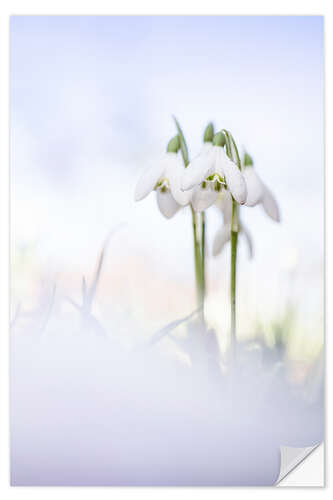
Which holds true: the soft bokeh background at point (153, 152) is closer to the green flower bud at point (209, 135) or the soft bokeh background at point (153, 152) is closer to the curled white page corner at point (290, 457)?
the green flower bud at point (209, 135)

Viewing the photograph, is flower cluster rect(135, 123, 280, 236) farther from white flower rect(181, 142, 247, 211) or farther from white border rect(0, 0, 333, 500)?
white border rect(0, 0, 333, 500)

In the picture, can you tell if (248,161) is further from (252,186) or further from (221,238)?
(221,238)

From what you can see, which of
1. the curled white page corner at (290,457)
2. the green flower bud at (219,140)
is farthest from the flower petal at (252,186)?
the curled white page corner at (290,457)

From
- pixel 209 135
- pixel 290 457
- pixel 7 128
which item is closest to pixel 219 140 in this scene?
pixel 209 135

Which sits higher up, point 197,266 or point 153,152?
point 153,152

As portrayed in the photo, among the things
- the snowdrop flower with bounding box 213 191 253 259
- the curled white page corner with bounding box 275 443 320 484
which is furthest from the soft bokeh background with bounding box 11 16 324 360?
the curled white page corner with bounding box 275 443 320 484

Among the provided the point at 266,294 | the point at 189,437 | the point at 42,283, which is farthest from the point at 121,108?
the point at 189,437

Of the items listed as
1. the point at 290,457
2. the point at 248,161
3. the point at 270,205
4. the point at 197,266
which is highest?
the point at 248,161
